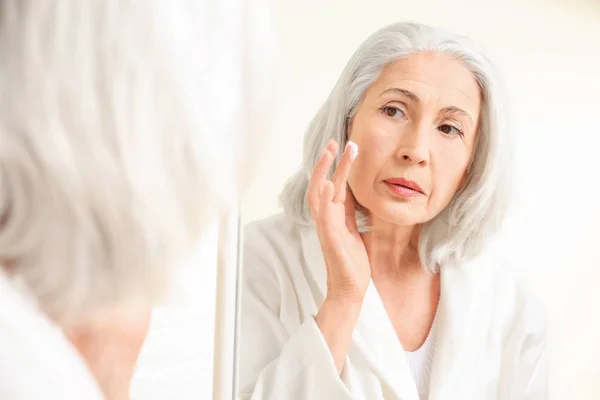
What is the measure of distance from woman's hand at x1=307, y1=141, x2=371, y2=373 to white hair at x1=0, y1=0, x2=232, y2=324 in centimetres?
52

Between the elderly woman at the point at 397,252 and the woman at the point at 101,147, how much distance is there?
511 millimetres

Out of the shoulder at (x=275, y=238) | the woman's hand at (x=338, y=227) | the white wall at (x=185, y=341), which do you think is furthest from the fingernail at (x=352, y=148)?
the white wall at (x=185, y=341)

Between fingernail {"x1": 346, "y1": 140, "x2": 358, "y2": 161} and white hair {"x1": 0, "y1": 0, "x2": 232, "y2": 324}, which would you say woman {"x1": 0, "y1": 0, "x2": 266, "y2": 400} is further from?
fingernail {"x1": 346, "y1": 140, "x2": 358, "y2": 161}

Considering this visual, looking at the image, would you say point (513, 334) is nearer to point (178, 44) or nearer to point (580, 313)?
point (580, 313)

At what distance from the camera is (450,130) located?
40.0 inches

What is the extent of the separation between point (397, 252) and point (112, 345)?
56cm

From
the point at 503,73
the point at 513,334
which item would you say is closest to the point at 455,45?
the point at 503,73

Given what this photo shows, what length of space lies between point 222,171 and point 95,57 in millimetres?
105

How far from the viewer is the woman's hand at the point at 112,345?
491 mm

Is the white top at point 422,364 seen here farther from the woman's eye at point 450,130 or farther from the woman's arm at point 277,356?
the woman's eye at point 450,130

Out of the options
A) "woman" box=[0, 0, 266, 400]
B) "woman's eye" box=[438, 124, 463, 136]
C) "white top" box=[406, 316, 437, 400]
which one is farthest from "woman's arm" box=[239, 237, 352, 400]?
"woman" box=[0, 0, 266, 400]

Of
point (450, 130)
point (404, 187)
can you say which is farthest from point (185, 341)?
point (450, 130)

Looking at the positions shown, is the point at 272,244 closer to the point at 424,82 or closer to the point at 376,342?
the point at 376,342

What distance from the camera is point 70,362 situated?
0.37 meters
